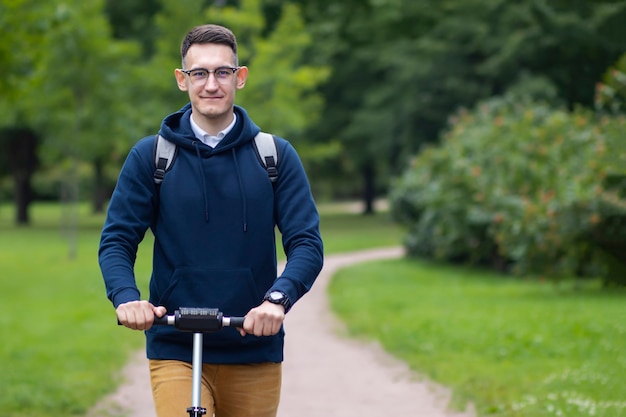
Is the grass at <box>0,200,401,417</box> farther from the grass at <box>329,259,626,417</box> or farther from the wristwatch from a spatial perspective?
the wristwatch

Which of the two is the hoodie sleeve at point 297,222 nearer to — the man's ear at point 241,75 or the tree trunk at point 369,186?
the man's ear at point 241,75

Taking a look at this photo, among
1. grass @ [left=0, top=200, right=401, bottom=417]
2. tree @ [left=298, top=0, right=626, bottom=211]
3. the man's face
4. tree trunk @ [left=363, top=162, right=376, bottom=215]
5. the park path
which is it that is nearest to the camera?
the man's face

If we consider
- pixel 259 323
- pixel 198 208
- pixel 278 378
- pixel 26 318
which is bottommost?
pixel 26 318

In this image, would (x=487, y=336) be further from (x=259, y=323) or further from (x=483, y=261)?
(x=483, y=261)

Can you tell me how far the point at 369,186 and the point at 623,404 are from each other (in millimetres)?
43359

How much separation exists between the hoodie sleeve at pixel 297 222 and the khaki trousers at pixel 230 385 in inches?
11.6

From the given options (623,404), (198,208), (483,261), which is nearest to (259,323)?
(198,208)

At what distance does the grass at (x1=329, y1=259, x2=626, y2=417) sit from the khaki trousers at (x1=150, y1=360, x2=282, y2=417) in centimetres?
343

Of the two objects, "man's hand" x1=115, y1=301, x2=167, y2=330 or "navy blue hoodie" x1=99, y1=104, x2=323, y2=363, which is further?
"navy blue hoodie" x1=99, y1=104, x2=323, y2=363

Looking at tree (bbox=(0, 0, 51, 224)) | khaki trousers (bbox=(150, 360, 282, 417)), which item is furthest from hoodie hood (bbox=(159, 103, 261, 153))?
tree (bbox=(0, 0, 51, 224))

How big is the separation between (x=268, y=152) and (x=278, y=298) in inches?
20.1

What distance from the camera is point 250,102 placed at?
1129 inches

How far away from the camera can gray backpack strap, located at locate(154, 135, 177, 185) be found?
3.46m

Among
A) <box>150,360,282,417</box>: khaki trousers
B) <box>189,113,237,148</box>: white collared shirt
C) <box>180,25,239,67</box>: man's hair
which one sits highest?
<box>180,25,239,67</box>: man's hair
